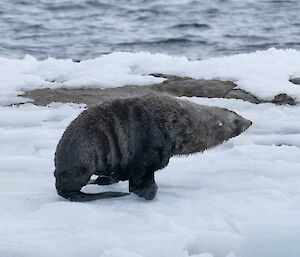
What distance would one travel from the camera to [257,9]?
21031 millimetres

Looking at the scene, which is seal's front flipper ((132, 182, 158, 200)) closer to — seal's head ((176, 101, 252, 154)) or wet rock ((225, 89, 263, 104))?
seal's head ((176, 101, 252, 154))

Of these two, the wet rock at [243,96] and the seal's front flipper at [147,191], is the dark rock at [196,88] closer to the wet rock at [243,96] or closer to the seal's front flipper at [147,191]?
the wet rock at [243,96]

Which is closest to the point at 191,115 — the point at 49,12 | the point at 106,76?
the point at 106,76

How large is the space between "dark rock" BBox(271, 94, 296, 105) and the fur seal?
2977 mm

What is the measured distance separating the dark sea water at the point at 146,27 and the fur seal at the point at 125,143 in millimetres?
9293

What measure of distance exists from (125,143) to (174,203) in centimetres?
57

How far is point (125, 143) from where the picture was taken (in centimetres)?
495

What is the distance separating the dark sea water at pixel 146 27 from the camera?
51.5ft

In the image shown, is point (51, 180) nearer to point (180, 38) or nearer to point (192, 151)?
point (192, 151)

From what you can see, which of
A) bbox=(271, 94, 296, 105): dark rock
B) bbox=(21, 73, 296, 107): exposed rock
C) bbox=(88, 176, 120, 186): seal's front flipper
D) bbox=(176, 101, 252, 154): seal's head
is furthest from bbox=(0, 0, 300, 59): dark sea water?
bbox=(88, 176, 120, 186): seal's front flipper

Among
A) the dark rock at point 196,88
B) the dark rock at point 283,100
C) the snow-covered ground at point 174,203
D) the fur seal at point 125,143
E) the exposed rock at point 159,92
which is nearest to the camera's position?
the snow-covered ground at point 174,203

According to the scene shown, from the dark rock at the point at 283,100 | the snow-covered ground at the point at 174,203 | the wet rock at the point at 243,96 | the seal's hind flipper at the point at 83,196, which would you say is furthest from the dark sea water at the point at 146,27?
the seal's hind flipper at the point at 83,196

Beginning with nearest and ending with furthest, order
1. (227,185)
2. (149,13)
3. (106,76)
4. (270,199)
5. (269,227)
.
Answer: (269,227) < (270,199) < (227,185) < (106,76) < (149,13)

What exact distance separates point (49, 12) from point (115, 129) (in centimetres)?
1728
